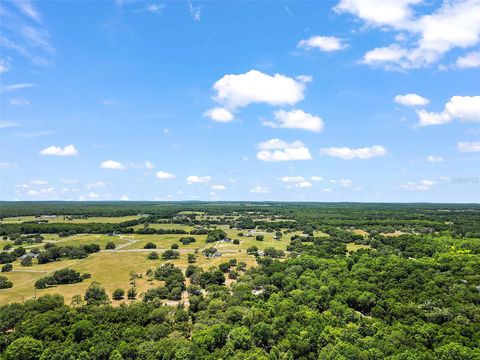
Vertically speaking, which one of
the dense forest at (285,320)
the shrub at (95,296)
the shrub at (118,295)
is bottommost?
the shrub at (118,295)

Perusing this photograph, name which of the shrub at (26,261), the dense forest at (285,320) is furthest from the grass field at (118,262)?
the dense forest at (285,320)

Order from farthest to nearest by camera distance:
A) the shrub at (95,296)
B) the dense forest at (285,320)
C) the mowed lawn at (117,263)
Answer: the mowed lawn at (117,263)
the shrub at (95,296)
the dense forest at (285,320)

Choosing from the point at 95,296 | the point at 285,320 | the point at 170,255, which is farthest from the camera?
the point at 170,255

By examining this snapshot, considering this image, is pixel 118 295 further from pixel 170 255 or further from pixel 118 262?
pixel 170 255

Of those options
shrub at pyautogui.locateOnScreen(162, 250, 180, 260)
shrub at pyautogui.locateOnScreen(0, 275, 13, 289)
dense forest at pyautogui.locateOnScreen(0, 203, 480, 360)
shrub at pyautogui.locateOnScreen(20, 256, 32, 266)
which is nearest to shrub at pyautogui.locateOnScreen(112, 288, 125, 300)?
dense forest at pyautogui.locateOnScreen(0, 203, 480, 360)

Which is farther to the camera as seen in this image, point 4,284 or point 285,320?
point 4,284

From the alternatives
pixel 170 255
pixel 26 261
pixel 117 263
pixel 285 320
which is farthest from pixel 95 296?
pixel 26 261

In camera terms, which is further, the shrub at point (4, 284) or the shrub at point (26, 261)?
the shrub at point (26, 261)

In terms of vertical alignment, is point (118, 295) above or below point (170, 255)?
below

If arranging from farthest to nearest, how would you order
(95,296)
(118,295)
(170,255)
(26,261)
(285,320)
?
1. (170,255)
2. (26,261)
3. (118,295)
4. (95,296)
5. (285,320)

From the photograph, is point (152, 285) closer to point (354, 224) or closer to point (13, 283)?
point (13, 283)

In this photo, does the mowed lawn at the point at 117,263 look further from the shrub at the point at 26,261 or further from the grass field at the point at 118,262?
the shrub at the point at 26,261

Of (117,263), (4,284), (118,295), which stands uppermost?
(4,284)
